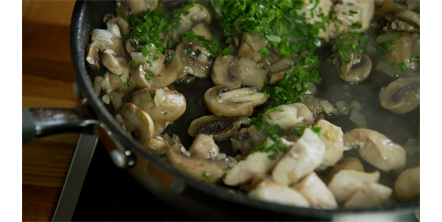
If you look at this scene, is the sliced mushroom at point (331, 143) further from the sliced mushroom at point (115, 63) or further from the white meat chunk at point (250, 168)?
the sliced mushroom at point (115, 63)

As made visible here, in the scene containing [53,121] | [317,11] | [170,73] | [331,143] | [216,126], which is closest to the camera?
[53,121]

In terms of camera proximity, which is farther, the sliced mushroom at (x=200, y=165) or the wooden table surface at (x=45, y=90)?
the wooden table surface at (x=45, y=90)

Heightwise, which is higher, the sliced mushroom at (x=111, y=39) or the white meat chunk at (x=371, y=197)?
the white meat chunk at (x=371, y=197)

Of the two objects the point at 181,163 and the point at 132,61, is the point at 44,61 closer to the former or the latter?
the point at 132,61

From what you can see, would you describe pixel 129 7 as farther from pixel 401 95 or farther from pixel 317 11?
pixel 401 95

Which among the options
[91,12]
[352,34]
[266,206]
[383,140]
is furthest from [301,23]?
[266,206]

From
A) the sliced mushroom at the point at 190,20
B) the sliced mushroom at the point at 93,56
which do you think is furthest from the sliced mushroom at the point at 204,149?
the sliced mushroom at the point at 190,20

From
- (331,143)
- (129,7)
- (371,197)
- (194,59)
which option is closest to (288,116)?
(331,143)
